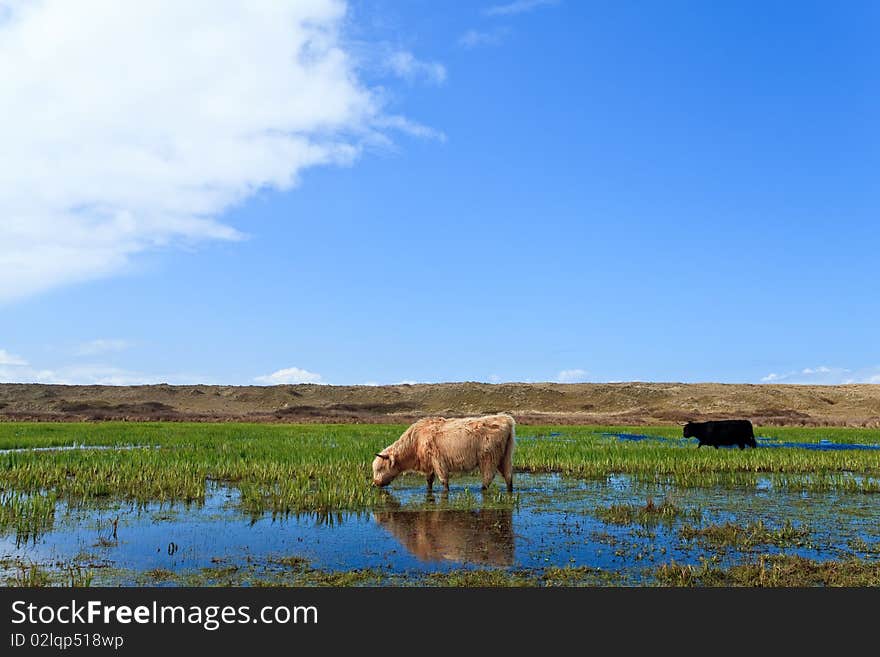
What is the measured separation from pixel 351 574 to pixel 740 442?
78.1 feet

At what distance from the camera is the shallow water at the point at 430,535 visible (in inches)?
311

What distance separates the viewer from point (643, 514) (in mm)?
10719

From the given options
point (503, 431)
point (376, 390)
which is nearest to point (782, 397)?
point (376, 390)

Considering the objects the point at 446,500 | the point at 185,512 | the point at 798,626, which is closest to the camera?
the point at 798,626

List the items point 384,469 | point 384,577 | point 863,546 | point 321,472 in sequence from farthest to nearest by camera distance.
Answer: point 321,472, point 384,469, point 863,546, point 384,577

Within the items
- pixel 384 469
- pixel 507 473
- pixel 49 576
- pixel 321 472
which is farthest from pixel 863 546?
pixel 321 472

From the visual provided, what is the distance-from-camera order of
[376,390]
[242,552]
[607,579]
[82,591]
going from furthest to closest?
1. [376,390]
2. [242,552]
3. [607,579]
4. [82,591]

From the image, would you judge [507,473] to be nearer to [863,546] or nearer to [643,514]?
[643,514]

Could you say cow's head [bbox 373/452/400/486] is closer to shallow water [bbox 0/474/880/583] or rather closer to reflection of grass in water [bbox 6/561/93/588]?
shallow water [bbox 0/474/880/583]

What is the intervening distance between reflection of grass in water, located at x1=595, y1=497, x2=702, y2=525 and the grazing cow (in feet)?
8.48

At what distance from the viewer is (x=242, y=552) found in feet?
27.5

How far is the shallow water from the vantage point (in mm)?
7910

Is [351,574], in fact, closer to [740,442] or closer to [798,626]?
[798,626]

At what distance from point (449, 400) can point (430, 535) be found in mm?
91747
